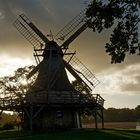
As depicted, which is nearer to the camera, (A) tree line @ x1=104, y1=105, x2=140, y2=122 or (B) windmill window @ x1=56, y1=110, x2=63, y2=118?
(B) windmill window @ x1=56, y1=110, x2=63, y2=118

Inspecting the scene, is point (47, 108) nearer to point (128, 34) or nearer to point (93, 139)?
point (93, 139)

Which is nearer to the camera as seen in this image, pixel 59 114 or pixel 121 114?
pixel 59 114

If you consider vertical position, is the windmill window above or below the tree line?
below

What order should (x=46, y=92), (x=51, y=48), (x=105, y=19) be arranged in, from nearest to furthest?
1. (x=105, y=19)
2. (x=46, y=92)
3. (x=51, y=48)

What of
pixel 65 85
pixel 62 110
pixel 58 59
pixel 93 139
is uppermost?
pixel 58 59

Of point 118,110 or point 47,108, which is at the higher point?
point 118,110

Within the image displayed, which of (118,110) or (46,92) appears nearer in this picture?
(46,92)

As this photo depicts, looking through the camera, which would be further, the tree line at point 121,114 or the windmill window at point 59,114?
the tree line at point 121,114

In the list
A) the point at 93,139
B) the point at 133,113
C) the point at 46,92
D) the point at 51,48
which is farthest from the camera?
the point at 133,113

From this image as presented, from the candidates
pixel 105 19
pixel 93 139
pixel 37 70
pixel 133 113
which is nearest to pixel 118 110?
pixel 133 113

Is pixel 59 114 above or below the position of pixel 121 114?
below

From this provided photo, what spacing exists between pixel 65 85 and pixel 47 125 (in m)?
5.13

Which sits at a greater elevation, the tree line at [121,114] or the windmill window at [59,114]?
the tree line at [121,114]

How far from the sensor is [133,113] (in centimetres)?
14525
